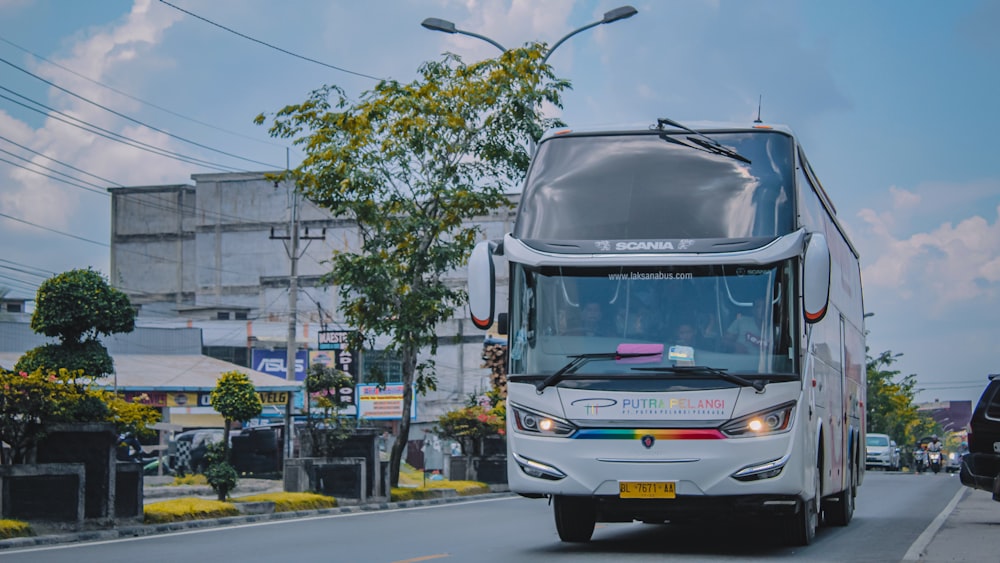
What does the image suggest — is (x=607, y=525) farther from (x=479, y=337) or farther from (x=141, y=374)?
(x=479, y=337)

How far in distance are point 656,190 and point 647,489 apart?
288 centimetres

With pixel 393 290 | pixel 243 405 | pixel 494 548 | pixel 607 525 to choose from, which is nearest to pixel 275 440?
pixel 243 405

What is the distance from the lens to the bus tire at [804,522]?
45.4 feet

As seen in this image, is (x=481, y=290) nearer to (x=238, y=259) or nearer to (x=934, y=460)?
(x=934, y=460)

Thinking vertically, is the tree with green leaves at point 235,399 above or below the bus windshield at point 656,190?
below

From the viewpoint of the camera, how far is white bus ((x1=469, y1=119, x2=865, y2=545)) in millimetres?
12281

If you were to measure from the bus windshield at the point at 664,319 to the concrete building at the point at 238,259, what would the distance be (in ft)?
200

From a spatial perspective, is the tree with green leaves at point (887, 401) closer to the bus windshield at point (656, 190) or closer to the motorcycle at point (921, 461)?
the motorcycle at point (921, 461)

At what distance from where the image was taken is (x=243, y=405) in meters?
30.6

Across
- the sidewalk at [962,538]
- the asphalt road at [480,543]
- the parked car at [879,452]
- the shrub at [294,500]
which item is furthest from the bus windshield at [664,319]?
the parked car at [879,452]

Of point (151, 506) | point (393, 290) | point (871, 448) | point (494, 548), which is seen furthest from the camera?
point (871, 448)

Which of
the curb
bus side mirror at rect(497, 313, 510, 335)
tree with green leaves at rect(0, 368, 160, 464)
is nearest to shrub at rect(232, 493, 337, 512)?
the curb

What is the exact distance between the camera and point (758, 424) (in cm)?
1227

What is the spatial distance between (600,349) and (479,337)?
64637 mm
